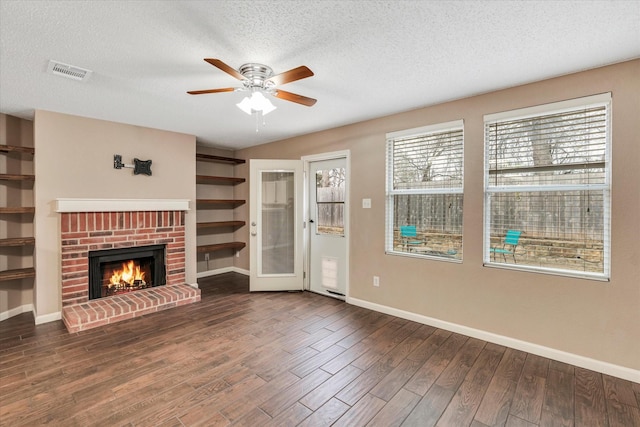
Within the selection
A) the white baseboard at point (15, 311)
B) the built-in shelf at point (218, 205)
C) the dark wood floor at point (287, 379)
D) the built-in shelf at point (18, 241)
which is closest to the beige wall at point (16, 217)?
the white baseboard at point (15, 311)

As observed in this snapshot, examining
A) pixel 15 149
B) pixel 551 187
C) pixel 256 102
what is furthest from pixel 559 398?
pixel 15 149

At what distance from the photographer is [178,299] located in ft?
13.1

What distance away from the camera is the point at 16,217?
364 centimetres

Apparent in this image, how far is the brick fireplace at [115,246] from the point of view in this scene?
3455mm

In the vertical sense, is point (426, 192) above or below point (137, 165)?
below

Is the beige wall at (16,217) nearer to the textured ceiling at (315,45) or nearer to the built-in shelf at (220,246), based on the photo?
the textured ceiling at (315,45)

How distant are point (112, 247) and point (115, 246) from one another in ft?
0.12

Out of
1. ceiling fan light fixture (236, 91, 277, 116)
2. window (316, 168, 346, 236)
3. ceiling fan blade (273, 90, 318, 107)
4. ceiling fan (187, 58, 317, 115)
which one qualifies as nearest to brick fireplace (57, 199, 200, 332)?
window (316, 168, 346, 236)

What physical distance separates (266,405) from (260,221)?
2925 mm

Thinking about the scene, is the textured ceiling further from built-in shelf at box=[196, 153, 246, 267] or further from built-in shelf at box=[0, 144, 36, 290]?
built-in shelf at box=[196, 153, 246, 267]

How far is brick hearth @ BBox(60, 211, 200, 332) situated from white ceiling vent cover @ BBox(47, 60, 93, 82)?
1745 millimetres

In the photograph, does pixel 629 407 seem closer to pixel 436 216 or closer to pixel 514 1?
pixel 436 216

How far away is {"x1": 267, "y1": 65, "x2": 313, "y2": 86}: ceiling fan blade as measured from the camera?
1906 mm

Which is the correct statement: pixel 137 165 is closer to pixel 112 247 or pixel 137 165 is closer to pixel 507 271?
pixel 112 247
